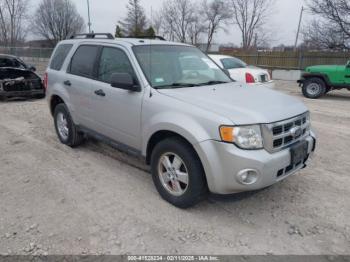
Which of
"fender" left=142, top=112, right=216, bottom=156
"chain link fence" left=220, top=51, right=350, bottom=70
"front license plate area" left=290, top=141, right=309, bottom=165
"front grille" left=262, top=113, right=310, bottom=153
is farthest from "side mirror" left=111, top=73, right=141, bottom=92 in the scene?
"chain link fence" left=220, top=51, right=350, bottom=70

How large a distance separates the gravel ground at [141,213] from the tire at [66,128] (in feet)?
1.09

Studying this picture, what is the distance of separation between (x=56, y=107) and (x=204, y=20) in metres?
40.9

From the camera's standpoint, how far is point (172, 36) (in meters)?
43.7

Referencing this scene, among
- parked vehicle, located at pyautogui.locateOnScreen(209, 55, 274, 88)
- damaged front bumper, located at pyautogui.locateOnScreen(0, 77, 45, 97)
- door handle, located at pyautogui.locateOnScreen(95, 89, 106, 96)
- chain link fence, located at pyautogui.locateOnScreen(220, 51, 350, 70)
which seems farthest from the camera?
chain link fence, located at pyautogui.locateOnScreen(220, 51, 350, 70)

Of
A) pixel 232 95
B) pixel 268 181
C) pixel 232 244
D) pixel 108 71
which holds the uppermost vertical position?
pixel 108 71

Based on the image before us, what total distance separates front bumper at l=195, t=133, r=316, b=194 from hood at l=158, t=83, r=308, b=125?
11.7 inches

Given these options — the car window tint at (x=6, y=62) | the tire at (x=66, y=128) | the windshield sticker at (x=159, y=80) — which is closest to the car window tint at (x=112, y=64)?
the windshield sticker at (x=159, y=80)

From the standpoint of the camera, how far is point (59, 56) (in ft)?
18.5

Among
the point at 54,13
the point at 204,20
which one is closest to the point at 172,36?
the point at 204,20

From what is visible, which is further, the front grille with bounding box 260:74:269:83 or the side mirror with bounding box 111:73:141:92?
the front grille with bounding box 260:74:269:83

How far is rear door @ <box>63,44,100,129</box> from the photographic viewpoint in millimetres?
4699

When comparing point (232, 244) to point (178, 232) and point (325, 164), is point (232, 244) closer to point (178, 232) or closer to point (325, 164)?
point (178, 232)

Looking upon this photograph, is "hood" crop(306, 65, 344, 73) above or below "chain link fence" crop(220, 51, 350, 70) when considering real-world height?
below

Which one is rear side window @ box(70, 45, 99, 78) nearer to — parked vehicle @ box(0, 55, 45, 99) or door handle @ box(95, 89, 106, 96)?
door handle @ box(95, 89, 106, 96)
